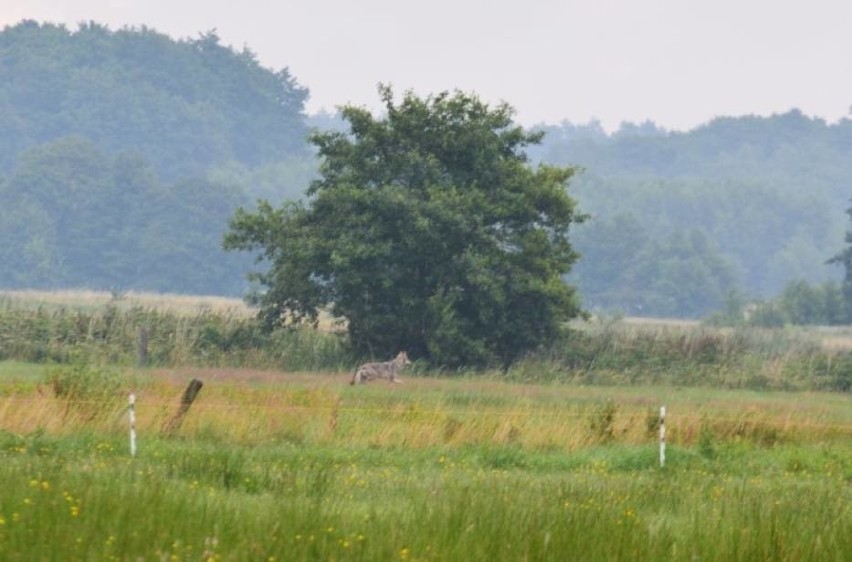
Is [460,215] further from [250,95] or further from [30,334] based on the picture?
[250,95]

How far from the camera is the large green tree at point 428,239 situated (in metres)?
45.7

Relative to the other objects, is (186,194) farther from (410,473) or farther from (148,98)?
(410,473)

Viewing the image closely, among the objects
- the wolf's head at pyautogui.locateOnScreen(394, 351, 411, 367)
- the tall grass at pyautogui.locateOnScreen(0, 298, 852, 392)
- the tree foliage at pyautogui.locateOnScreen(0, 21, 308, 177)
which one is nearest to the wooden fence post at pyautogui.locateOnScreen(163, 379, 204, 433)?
the wolf's head at pyautogui.locateOnScreen(394, 351, 411, 367)

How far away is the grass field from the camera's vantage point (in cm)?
1178

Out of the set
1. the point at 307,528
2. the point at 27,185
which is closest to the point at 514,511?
the point at 307,528

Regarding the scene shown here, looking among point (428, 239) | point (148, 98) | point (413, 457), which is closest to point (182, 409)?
point (413, 457)

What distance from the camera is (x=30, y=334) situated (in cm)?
4569

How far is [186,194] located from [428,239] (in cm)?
8698

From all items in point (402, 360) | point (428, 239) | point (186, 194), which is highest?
point (186, 194)

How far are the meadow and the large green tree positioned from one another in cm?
145

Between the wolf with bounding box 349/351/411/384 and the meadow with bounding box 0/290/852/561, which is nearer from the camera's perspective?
the meadow with bounding box 0/290/852/561

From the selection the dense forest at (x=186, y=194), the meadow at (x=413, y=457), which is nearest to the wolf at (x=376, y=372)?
the meadow at (x=413, y=457)

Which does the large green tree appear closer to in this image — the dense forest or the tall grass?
the tall grass

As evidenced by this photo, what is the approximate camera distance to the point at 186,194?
131000 millimetres
